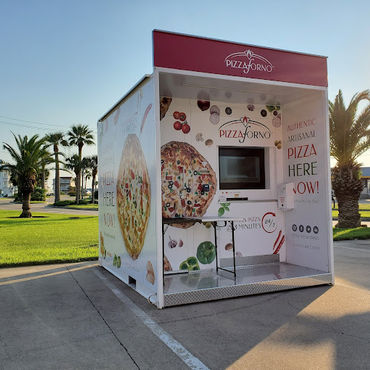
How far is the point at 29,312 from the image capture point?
14.8 feet

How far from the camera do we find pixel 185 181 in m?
6.06

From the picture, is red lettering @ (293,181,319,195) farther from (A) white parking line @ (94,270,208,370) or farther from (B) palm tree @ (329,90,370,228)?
(B) palm tree @ (329,90,370,228)

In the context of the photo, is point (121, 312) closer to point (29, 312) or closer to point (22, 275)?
point (29, 312)

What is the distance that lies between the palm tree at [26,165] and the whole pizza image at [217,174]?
2070 centimetres

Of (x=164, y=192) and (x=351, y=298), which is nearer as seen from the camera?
(x=351, y=298)

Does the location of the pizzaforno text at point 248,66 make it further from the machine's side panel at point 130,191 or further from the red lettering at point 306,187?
the red lettering at point 306,187

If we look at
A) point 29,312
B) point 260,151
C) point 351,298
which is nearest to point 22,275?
point 29,312

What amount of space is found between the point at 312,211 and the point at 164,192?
7.67 ft

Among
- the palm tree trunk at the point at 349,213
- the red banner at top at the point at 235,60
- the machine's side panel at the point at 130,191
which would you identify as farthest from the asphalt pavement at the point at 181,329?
the palm tree trunk at the point at 349,213

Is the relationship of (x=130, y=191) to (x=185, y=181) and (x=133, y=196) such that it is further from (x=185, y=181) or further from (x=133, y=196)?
(x=185, y=181)

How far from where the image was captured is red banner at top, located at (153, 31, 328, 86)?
4574 millimetres

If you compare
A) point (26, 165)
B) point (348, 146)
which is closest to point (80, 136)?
point (26, 165)

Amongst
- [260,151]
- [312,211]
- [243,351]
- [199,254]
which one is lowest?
[243,351]

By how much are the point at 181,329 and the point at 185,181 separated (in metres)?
2.68
